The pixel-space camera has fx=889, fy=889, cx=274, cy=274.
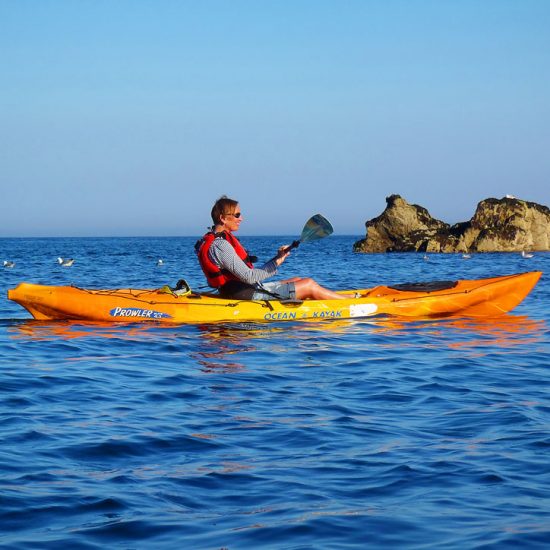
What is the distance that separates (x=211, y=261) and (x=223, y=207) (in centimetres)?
73

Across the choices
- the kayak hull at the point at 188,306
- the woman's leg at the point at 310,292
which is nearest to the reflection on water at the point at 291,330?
the kayak hull at the point at 188,306

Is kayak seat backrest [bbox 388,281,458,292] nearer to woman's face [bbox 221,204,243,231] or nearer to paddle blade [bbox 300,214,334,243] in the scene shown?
paddle blade [bbox 300,214,334,243]

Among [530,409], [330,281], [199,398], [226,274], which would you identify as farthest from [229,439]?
[330,281]

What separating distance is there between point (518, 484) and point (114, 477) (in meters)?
1.99

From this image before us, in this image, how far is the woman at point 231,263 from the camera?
34.4 feet

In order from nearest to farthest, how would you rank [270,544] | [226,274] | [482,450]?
[270,544]
[482,450]
[226,274]

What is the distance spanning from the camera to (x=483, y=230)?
4972cm

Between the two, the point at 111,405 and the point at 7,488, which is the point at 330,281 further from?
the point at 7,488

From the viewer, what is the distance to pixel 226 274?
1117cm

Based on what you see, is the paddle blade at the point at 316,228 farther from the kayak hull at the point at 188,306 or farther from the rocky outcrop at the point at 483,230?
the rocky outcrop at the point at 483,230

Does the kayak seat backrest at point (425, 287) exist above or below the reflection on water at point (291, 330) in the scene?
above

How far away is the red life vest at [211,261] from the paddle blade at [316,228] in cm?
138

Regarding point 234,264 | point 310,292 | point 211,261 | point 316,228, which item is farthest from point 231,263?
point 316,228

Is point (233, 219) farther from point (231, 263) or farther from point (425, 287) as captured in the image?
point (425, 287)
